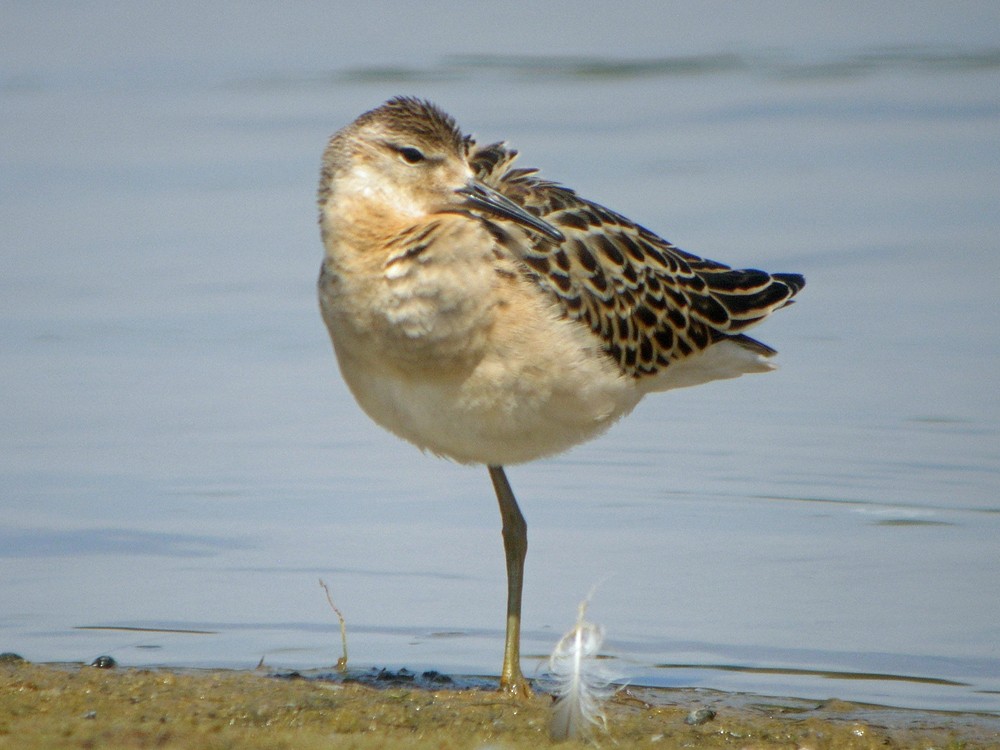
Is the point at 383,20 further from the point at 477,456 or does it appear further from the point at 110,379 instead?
the point at 477,456

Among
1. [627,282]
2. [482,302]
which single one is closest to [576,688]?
[482,302]

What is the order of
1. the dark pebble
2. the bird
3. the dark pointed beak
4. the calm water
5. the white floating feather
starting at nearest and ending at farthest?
the white floating feather, the dark pebble, the bird, the dark pointed beak, the calm water

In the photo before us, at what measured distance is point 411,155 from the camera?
703 cm

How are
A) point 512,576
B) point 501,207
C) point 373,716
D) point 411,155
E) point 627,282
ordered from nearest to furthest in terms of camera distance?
point 373,716
point 501,207
point 411,155
point 627,282
point 512,576

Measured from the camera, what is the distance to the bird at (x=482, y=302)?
665 cm

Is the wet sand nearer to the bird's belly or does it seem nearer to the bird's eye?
the bird's belly

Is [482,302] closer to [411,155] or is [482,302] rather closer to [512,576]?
[411,155]

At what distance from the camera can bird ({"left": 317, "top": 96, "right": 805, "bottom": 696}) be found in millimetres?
6652

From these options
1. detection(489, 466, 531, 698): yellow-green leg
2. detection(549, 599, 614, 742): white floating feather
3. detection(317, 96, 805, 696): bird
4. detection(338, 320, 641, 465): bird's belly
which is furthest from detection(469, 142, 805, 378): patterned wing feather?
detection(549, 599, 614, 742): white floating feather

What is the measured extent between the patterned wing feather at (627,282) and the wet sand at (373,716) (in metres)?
1.45

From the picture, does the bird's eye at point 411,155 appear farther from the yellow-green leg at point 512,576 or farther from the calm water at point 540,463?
the calm water at point 540,463

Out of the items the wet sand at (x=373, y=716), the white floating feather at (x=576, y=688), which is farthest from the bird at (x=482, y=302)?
the white floating feather at (x=576, y=688)

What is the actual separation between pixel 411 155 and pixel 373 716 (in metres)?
2.18

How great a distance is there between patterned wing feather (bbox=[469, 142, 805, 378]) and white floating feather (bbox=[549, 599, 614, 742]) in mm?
1431
